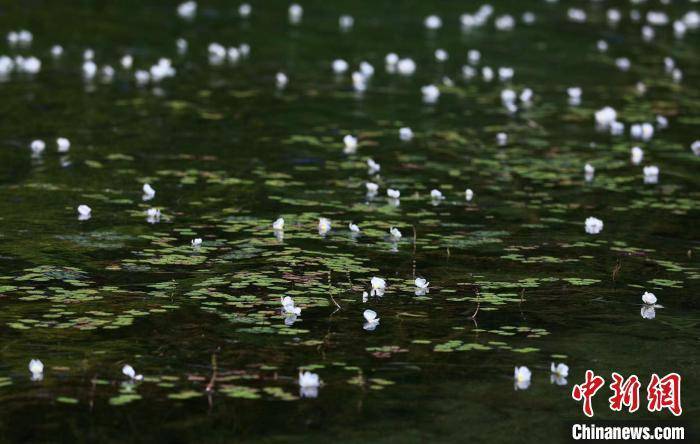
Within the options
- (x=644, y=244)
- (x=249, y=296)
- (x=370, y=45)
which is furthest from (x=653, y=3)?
(x=249, y=296)

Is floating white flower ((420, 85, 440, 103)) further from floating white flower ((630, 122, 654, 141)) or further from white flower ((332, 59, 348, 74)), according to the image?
floating white flower ((630, 122, 654, 141))

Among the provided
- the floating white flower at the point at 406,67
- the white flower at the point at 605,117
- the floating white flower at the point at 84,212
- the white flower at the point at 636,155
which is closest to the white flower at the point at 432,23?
the floating white flower at the point at 406,67

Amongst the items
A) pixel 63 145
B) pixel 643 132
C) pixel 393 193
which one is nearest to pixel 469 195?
pixel 393 193

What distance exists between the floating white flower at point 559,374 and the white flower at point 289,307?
1.64 meters

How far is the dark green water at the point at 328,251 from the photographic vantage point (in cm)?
649

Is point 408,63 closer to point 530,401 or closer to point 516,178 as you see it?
point 516,178

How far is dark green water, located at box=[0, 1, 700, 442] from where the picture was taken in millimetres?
6492

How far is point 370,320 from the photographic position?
25.0 feet

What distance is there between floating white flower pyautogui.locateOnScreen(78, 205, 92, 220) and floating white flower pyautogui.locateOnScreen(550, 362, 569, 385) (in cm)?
449

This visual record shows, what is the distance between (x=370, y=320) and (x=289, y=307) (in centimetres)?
50

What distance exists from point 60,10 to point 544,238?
41.8ft

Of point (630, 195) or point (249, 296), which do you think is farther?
point (630, 195)

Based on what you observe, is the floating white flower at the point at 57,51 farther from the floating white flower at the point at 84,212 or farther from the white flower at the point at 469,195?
the white flower at the point at 469,195

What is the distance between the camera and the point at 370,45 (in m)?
18.6
